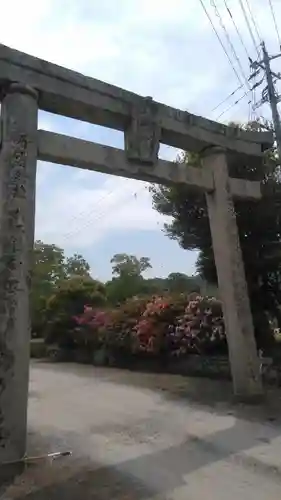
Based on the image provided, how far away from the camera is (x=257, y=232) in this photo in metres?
9.82

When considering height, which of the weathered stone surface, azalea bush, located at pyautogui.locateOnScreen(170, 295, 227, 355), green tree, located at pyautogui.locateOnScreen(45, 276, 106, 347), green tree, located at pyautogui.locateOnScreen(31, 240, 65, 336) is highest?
green tree, located at pyautogui.locateOnScreen(31, 240, 65, 336)

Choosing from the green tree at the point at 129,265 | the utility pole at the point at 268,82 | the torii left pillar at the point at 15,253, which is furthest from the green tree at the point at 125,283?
the torii left pillar at the point at 15,253

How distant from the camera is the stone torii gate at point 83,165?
468 cm

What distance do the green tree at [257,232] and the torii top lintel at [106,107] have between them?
153cm

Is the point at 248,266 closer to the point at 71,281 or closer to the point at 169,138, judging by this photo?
the point at 169,138

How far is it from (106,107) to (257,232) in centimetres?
484

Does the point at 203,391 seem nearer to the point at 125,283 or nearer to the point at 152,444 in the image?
the point at 152,444

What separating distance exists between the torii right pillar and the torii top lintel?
1.35ft

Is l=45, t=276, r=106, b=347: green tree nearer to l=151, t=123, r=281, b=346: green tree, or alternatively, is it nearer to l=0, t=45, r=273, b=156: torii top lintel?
l=151, t=123, r=281, b=346: green tree

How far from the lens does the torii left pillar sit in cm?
447

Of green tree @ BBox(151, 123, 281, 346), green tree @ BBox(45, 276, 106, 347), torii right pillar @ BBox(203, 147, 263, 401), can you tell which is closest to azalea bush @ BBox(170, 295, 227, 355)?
green tree @ BBox(151, 123, 281, 346)

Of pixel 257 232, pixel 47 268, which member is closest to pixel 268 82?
pixel 257 232

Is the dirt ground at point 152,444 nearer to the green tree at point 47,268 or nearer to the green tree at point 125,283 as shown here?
the green tree at point 125,283

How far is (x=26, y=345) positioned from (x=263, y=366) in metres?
5.04
